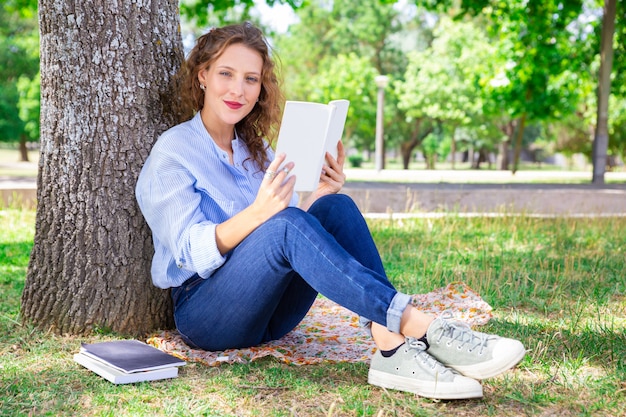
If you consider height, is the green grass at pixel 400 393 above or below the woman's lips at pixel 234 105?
below

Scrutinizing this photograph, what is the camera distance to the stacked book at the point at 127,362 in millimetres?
2502

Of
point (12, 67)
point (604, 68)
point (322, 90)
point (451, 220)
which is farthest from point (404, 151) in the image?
point (451, 220)

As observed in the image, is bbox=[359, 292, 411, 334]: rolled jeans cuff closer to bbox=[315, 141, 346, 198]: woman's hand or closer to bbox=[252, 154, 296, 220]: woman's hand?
bbox=[252, 154, 296, 220]: woman's hand

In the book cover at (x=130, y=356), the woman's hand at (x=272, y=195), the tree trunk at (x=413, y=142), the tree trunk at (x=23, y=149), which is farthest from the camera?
the tree trunk at (x=23, y=149)

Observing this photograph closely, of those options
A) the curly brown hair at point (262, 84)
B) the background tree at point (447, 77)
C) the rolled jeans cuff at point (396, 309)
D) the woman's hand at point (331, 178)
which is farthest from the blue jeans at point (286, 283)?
the background tree at point (447, 77)

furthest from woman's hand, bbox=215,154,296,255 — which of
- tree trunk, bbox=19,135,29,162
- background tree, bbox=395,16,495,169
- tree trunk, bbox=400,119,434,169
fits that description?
tree trunk, bbox=19,135,29,162

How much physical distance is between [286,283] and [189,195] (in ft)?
1.62

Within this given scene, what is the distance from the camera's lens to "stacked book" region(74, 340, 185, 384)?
8.21ft

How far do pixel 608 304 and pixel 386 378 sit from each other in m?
1.97

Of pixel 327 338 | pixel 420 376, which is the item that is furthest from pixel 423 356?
pixel 327 338

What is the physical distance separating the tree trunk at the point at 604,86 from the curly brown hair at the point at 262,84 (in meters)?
10.9

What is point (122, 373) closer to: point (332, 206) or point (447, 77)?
point (332, 206)

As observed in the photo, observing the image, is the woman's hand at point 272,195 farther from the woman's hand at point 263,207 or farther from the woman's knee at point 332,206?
the woman's knee at point 332,206

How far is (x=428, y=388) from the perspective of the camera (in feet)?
7.62
